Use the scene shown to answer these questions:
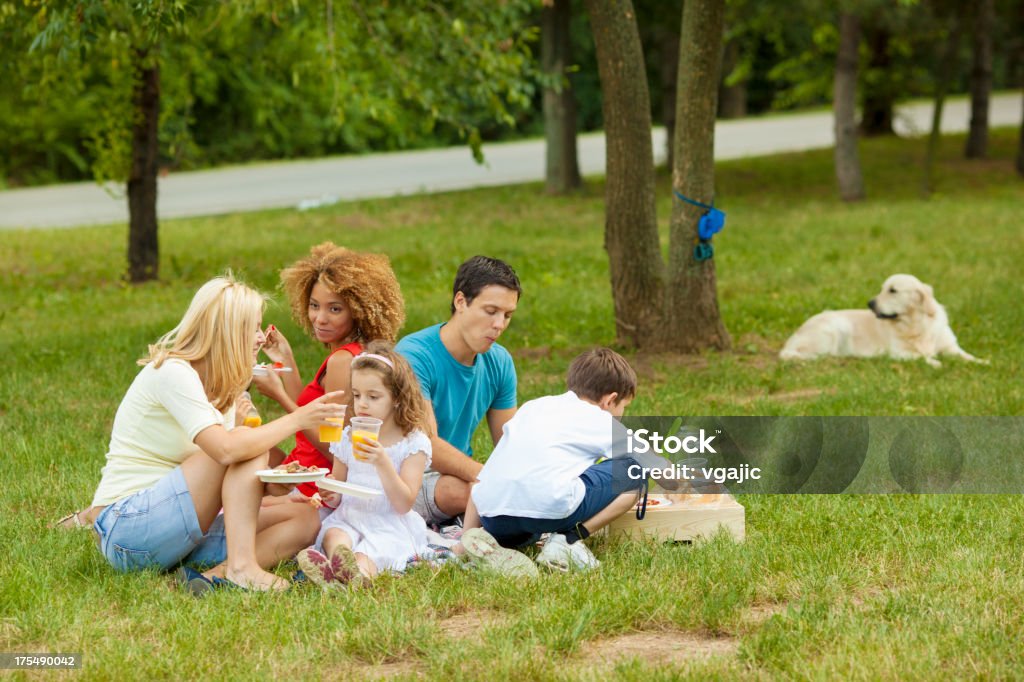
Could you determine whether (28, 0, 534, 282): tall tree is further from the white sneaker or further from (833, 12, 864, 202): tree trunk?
(833, 12, 864, 202): tree trunk

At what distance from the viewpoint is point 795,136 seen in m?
28.1

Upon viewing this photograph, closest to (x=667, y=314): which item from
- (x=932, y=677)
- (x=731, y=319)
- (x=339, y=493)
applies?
(x=731, y=319)

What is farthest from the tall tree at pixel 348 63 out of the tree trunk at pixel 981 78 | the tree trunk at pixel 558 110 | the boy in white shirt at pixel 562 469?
the tree trunk at pixel 981 78

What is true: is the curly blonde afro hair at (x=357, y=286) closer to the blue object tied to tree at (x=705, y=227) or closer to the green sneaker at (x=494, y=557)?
the green sneaker at (x=494, y=557)

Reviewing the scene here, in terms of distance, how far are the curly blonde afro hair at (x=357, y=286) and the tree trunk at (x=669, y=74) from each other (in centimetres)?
1512

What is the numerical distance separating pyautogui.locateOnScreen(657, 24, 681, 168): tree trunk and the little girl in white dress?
15.9 meters

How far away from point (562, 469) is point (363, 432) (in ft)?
2.80

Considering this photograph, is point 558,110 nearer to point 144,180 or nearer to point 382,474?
point 144,180

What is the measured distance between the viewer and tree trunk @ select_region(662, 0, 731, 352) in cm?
888

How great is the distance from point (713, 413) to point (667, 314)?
1.73m

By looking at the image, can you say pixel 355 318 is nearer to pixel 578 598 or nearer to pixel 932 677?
pixel 578 598

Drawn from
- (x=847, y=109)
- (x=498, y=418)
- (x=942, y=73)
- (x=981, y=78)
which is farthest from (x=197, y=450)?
(x=981, y=78)

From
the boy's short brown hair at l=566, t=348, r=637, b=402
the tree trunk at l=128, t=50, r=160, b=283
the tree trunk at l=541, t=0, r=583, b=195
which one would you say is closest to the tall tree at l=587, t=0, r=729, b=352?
the boy's short brown hair at l=566, t=348, r=637, b=402

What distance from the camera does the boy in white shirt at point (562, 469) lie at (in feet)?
16.1
